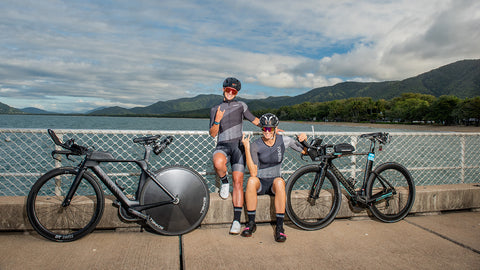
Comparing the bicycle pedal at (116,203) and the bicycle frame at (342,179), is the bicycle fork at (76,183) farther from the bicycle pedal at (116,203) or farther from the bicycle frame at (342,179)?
the bicycle frame at (342,179)

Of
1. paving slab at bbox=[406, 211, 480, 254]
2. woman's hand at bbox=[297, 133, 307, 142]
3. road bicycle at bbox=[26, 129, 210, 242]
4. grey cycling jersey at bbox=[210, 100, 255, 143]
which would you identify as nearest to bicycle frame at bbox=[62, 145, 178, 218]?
road bicycle at bbox=[26, 129, 210, 242]

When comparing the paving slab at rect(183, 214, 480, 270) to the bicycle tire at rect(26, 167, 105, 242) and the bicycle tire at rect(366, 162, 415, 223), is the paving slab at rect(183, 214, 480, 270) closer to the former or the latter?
the bicycle tire at rect(366, 162, 415, 223)

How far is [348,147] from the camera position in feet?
13.8

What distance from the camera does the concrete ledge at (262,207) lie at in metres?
3.76

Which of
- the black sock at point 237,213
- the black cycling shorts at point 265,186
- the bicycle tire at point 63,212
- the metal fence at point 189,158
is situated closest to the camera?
the bicycle tire at point 63,212

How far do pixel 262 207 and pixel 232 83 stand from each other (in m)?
1.80

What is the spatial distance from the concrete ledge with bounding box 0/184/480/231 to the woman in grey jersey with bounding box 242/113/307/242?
0.31 metres

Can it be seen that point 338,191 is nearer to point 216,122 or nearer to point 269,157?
point 269,157

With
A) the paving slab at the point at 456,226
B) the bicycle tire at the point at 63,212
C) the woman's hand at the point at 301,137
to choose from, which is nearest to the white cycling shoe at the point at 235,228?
the woman's hand at the point at 301,137

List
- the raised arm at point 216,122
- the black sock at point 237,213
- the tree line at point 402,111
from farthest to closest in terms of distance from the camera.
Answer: the tree line at point 402,111
the raised arm at point 216,122
the black sock at point 237,213

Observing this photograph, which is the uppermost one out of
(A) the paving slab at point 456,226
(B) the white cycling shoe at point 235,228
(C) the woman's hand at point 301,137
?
(C) the woman's hand at point 301,137

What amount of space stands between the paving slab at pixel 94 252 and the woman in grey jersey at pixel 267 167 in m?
1.04

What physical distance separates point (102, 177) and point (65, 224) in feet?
2.64

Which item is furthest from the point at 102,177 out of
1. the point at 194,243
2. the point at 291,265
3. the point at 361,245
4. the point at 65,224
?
the point at 361,245
